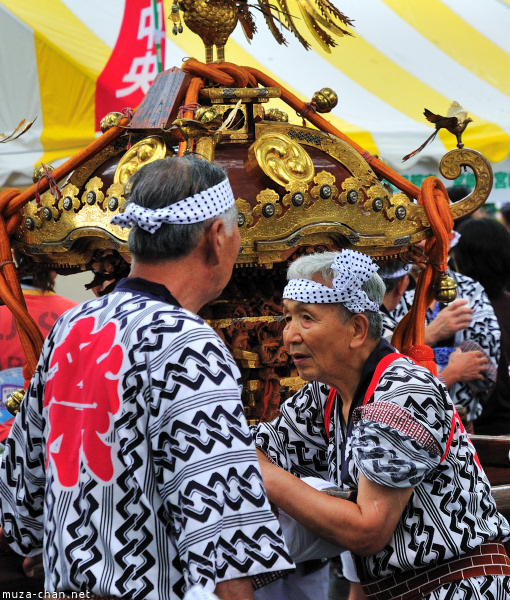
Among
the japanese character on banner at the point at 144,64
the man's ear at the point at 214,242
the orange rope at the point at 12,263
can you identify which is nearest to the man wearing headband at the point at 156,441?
the man's ear at the point at 214,242

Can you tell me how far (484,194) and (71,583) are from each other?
4.84ft

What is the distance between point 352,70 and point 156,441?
19.1 feet

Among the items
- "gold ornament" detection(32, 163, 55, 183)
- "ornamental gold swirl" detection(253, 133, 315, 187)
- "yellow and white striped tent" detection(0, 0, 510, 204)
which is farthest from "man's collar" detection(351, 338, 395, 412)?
"yellow and white striped tent" detection(0, 0, 510, 204)

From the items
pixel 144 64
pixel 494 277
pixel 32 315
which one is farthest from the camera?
pixel 144 64

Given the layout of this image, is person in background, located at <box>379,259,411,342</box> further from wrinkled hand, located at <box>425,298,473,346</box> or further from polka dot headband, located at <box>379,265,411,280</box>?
wrinkled hand, located at <box>425,298,473,346</box>

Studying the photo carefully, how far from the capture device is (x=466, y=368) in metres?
4.02

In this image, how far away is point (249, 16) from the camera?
2.45 m

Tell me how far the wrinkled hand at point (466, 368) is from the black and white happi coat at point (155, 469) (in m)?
2.75

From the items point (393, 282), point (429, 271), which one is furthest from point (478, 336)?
point (429, 271)

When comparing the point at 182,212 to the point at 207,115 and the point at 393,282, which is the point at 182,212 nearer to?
the point at 207,115

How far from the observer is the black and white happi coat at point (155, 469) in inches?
52.2

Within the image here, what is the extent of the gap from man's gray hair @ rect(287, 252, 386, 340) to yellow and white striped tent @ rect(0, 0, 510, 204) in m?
3.08

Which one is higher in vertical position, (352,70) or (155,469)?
(155,469)

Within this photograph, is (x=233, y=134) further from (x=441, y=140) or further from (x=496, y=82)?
(x=496, y=82)
